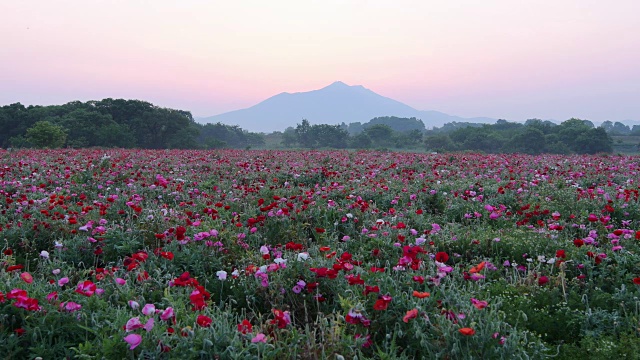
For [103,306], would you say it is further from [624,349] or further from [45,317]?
[624,349]

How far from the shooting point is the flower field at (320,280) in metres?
2.25

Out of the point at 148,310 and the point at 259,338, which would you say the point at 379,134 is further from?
the point at 259,338

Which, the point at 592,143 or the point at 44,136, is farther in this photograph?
the point at 592,143

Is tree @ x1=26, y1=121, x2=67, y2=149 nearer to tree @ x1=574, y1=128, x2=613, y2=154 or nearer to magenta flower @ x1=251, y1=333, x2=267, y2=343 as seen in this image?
magenta flower @ x1=251, y1=333, x2=267, y2=343

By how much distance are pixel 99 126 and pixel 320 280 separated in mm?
46876

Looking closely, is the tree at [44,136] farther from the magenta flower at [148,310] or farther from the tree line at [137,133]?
the magenta flower at [148,310]

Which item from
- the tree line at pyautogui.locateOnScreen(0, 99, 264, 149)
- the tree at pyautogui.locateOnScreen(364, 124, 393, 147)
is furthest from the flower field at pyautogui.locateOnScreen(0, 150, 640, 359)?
the tree at pyautogui.locateOnScreen(364, 124, 393, 147)

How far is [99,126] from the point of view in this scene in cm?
4362

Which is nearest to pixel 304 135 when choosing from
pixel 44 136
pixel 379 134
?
pixel 379 134

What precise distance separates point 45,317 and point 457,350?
222 cm

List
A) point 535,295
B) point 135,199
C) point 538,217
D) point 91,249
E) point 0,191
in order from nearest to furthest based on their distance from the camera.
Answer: point 535,295, point 91,249, point 135,199, point 538,217, point 0,191

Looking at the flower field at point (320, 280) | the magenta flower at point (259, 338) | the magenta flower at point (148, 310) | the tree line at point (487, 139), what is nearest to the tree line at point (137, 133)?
the tree line at point (487, 139)

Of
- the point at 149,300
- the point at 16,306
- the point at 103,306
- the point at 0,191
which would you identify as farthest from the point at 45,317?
the point at 0,191

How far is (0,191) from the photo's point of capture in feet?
21.6
